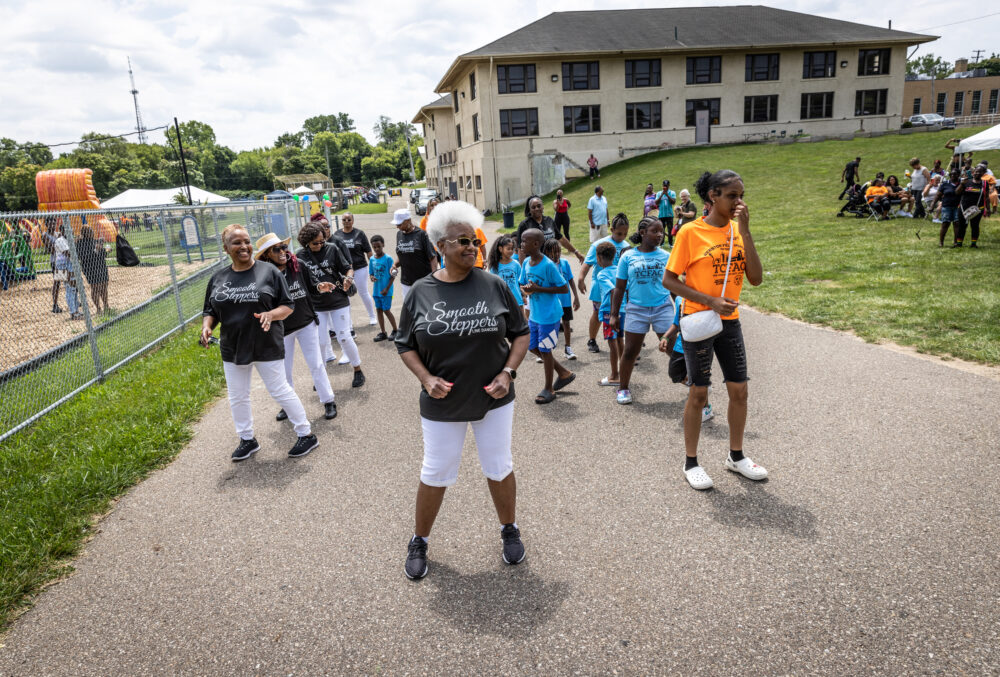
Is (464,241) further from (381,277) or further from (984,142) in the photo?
(984,142)

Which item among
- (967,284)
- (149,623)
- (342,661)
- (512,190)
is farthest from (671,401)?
(512,190)

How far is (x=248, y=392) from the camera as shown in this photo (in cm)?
496

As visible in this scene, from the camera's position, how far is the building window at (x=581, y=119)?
37656 mm

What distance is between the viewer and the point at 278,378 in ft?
16.3

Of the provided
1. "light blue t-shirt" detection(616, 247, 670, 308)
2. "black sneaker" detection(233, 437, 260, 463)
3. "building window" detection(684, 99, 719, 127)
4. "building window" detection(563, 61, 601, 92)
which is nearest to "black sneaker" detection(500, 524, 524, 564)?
"black sneaker" detection(233, 437, 260, 463)

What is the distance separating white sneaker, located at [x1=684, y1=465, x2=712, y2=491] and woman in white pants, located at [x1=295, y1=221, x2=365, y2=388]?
4175mm

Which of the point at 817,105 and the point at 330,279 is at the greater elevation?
the point at 817,105

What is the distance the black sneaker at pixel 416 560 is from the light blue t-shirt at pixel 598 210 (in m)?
13.9

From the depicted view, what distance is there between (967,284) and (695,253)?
8420 millimetres

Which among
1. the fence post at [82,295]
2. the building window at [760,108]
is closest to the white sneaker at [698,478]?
the fence post at [82,295]

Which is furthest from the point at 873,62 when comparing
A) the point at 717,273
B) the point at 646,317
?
the point at 717,273

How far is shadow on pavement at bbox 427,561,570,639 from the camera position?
2867 mm

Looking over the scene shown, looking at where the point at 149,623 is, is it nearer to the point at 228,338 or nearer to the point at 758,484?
the point at 228,338

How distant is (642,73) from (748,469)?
39174 mm
